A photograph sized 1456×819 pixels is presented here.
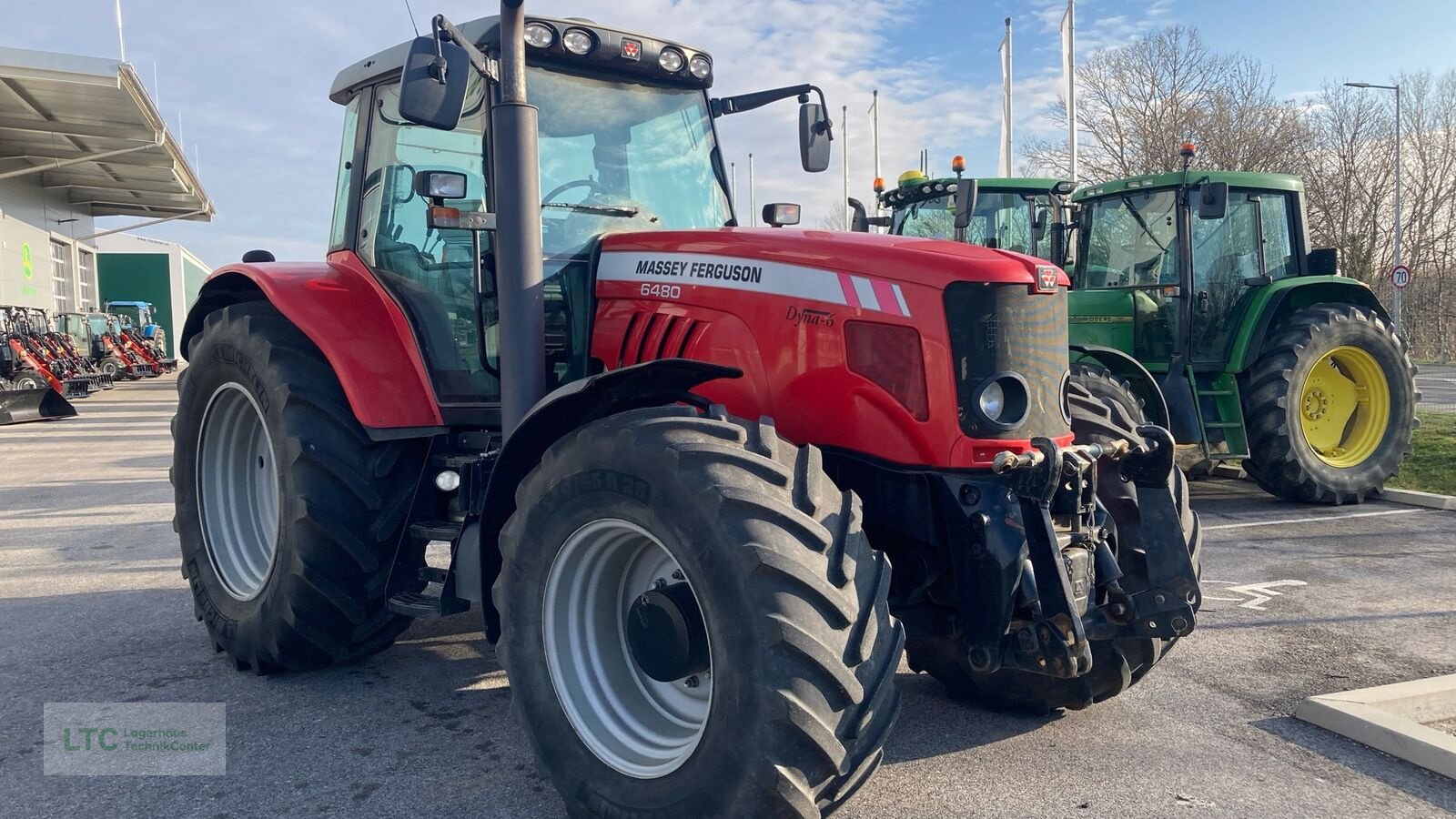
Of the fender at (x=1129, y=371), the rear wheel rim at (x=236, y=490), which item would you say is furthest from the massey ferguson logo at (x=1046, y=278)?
the rear wheel rim at (x=236, y=490)

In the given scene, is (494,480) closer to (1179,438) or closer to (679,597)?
(679,597)

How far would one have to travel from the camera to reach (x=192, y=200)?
3488cm

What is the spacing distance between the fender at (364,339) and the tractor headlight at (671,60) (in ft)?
4.92

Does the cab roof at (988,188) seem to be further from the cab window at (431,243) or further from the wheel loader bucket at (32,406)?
the wheel loader bucket at (32,406)

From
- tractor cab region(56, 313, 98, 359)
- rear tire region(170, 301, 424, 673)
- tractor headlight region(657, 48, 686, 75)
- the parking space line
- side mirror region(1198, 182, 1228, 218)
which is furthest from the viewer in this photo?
tractor cab region(56, 313, 98, 359)

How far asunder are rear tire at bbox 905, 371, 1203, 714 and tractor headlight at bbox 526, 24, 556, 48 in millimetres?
2407

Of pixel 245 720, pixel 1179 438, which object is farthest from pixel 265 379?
pixel 1179 438

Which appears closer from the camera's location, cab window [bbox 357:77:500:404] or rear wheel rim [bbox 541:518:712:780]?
rear wheel rim [bbox 541:518:712:780]

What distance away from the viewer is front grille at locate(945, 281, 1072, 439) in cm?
315

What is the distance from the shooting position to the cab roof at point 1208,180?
8.81 m

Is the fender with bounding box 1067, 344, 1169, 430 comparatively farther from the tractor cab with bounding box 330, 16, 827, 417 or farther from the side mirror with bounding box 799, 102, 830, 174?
the tractor cab with bounding box 330, 16, 827, 417

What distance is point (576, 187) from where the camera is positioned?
4.17 m

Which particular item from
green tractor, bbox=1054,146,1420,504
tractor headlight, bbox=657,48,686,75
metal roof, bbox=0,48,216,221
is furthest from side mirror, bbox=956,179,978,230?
metal roof, bbox=0,48,216,221

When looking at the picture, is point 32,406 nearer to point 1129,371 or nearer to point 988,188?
point 988,188
